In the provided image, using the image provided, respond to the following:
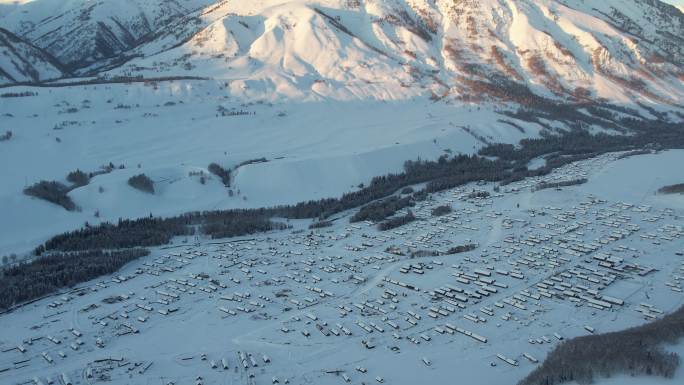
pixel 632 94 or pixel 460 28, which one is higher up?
pixel 460 28

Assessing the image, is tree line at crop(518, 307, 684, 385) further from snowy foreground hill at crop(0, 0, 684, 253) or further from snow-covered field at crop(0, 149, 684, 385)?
snowy foreground hill at crop(0, 0, 684, 253)

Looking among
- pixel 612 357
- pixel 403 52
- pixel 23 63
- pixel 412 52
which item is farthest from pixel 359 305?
pixel 23 63

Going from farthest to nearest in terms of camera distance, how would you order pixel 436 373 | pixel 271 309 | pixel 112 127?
pixel 112 127, pixel 271 309, pixel 436 373

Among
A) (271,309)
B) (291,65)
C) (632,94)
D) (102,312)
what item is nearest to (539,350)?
(271,309)

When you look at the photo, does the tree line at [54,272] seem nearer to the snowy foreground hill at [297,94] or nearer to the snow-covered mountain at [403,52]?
the snowy foreground hill at [297,94]

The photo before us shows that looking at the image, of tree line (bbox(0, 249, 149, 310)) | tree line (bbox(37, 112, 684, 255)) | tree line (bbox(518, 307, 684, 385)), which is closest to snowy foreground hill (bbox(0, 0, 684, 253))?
tree line (bbox(37, 112, 684, 255))

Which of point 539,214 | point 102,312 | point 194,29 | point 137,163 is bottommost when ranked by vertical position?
point 539,214

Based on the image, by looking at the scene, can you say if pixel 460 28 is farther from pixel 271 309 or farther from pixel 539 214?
pixel 271 309
